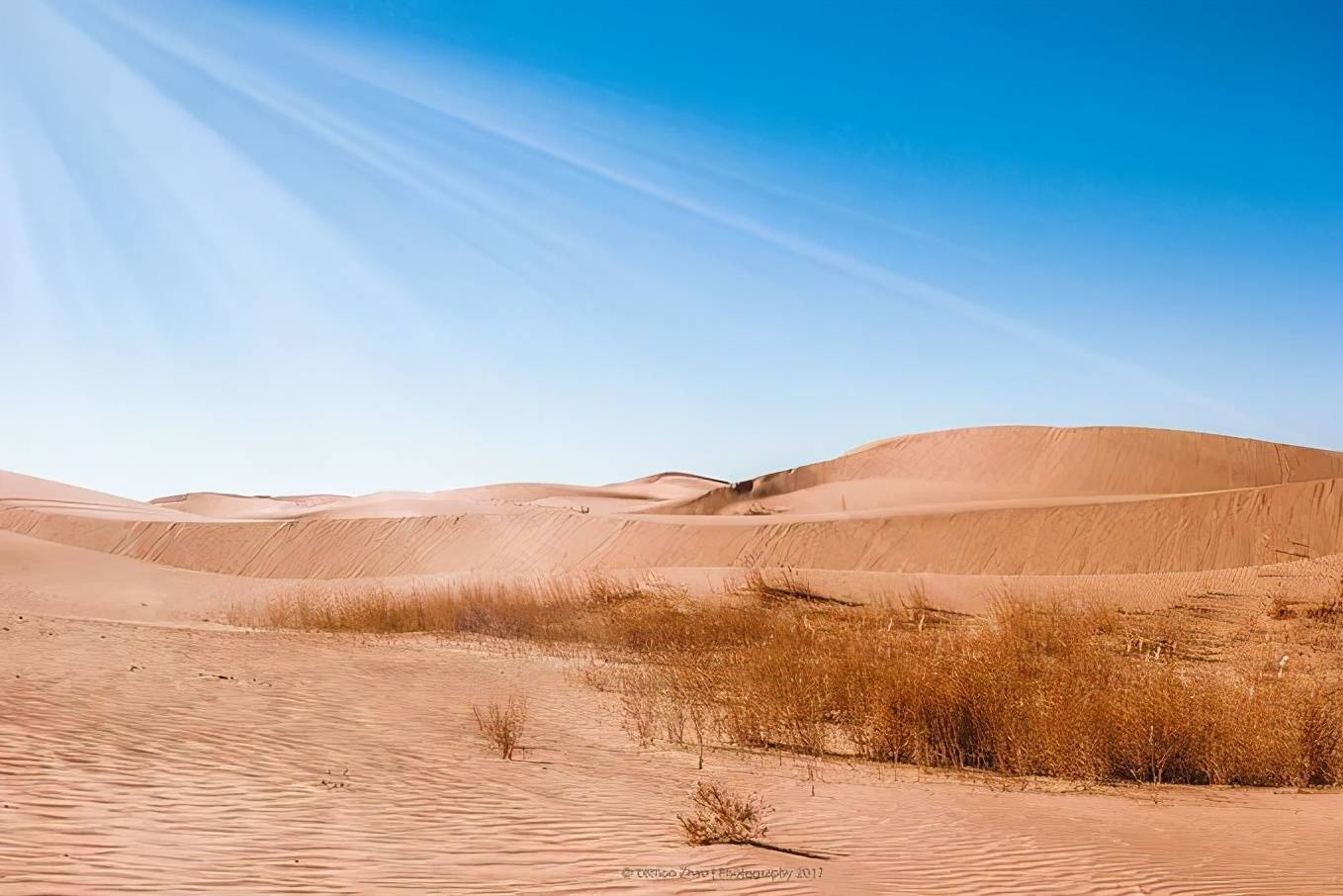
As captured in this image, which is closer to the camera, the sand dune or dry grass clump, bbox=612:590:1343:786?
dry grass clump, bbox=612:590:1343:786

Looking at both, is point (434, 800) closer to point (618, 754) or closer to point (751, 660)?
point (618, 754)

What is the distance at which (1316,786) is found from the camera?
314 inches

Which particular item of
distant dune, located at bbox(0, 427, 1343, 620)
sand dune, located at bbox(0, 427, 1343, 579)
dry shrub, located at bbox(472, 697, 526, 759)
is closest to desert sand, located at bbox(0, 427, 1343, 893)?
dry shrub, located at bbox(472, 697, 526, 759)

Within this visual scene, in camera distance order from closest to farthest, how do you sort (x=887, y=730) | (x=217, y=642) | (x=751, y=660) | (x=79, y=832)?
1. (x=79, y=832)
2. (x=887, y=730)
3. (x=751, y=660)
4. (x=217, y=642)

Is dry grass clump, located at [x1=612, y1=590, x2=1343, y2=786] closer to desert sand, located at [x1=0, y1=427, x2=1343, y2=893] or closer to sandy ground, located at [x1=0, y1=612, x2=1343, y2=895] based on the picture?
desert sand, located at [x1=0, y1=427, x2=1343, y2=893]

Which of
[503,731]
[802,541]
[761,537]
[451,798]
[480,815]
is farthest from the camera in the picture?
[761,537]

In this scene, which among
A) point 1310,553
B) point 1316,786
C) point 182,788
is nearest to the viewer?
point 182,788

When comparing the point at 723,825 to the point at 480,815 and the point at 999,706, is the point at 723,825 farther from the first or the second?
the point at 999,706

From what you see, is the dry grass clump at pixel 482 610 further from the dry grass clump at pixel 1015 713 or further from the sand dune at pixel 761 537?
the dry grass clump at pixel 1015 713

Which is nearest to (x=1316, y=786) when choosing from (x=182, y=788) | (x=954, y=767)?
(x=954, y=767)

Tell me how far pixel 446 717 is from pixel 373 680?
103 inches

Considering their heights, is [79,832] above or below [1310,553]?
below

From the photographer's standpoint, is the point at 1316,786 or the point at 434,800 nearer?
the point at 434,800

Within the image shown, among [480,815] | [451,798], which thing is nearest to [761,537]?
[451,798]
